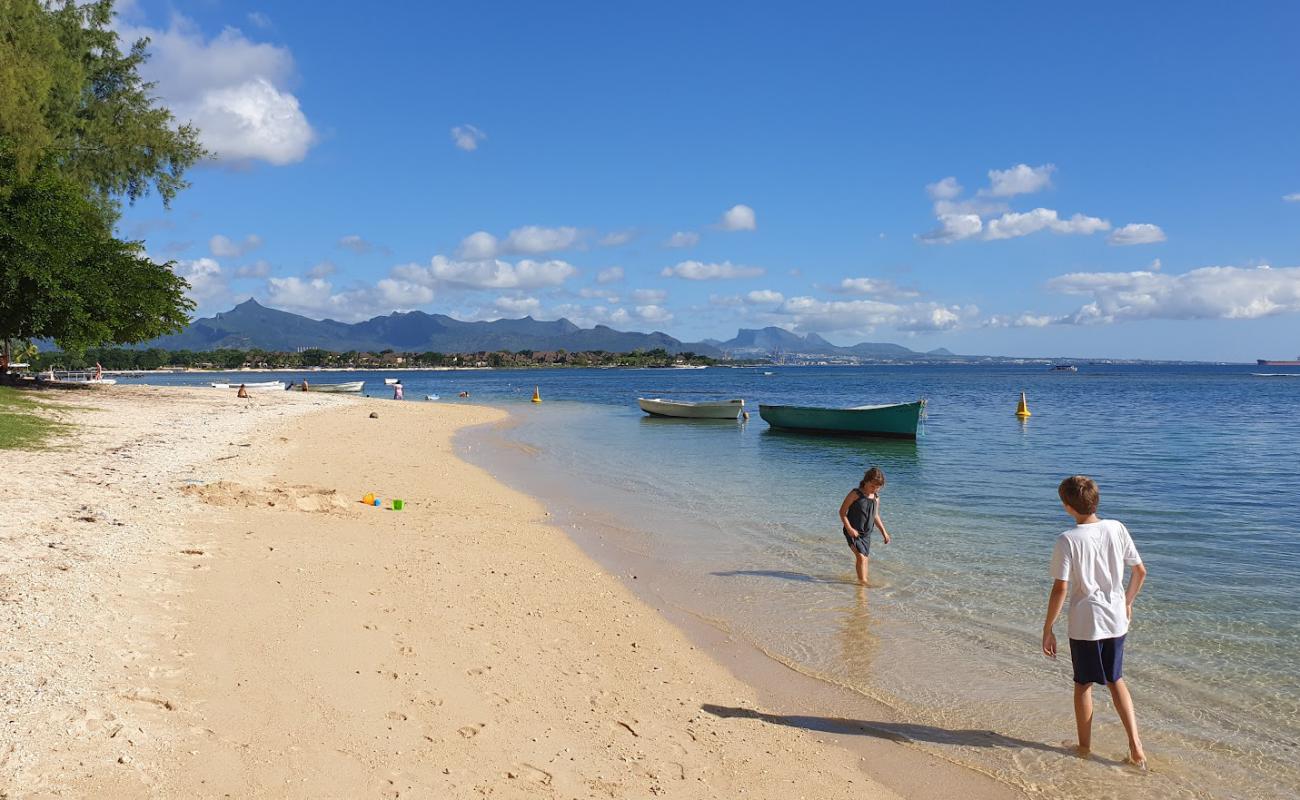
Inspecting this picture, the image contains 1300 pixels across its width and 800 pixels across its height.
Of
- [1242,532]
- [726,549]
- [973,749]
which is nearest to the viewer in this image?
[973,749]

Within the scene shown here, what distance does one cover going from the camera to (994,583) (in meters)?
10.3

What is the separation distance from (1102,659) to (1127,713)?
481 millimetres

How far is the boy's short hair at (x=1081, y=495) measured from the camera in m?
5.14

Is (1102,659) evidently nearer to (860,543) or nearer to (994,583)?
(860,543)

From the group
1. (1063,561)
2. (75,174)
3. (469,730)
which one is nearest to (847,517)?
(1063,561)

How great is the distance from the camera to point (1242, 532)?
44.8 feet

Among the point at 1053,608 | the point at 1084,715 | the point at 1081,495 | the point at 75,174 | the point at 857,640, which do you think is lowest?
the point at 857,640

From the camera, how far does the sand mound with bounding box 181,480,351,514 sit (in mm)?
11781

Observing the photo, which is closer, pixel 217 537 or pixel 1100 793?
pixel 1100 793

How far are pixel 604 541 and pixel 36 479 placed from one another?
27.4ft

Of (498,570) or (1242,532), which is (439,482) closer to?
(498,570)

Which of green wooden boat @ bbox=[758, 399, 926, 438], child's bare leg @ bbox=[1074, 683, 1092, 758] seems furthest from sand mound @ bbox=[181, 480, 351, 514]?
green wooden boat @ bbox=[758, 399, 926, 438]

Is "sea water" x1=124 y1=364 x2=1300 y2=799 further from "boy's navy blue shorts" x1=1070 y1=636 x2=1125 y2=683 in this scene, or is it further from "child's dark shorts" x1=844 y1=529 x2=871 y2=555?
"boy's navy blue shorts" x1=1070 y1=636 x2=1125 y2=683

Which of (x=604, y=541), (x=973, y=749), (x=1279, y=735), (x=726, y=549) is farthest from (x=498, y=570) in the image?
(x=1279, y=735)
